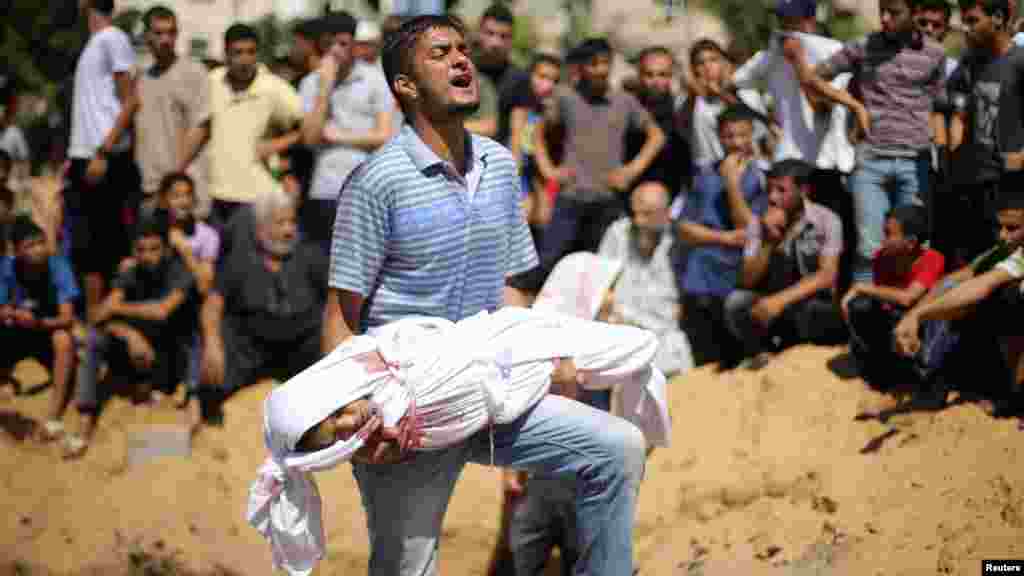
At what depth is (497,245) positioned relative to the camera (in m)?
4.21

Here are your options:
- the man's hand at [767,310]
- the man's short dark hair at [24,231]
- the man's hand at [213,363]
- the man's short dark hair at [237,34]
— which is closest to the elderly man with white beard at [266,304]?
the man's hand at [213,363]

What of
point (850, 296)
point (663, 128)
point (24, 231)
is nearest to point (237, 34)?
point (24, 231)

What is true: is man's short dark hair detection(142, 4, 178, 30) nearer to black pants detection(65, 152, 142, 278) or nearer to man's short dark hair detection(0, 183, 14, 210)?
black pants detection(65, 152, 142, 278)

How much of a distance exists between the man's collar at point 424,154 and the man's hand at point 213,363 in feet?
13.5

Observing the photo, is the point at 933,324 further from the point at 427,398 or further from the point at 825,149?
the point at 427,398

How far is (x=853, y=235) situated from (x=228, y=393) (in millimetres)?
3762

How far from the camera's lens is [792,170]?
715 centimetres

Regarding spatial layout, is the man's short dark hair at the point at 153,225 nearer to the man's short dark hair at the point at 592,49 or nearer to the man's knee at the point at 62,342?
the man's knee at the point at 62,342

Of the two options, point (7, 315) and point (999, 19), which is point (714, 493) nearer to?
point (999, 19)

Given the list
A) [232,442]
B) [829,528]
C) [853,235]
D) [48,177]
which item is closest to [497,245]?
[829,528]

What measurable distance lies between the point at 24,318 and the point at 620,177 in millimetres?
3652

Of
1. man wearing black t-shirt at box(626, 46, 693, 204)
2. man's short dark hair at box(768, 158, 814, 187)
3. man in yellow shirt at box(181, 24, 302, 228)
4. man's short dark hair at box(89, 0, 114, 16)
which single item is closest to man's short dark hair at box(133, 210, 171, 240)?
man in yellow shirt at box(181, 24, 302, 228)

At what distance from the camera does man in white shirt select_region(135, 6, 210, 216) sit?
332 inches

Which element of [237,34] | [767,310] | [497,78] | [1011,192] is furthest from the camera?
[497,78]
